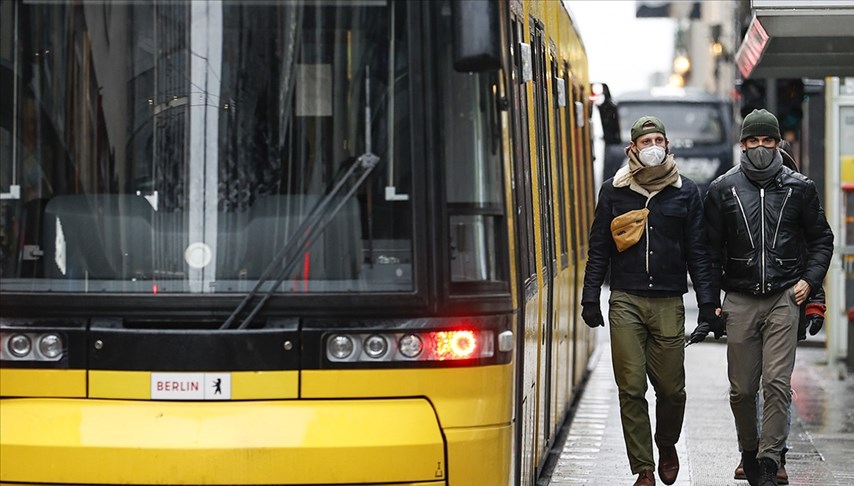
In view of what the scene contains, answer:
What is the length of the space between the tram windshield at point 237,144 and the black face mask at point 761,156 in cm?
283

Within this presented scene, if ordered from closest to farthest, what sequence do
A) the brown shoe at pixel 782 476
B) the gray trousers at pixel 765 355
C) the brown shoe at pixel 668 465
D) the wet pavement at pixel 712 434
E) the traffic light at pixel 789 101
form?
the gray trousers at pixel 765 355
the brown shoe at pixel 668 465
the brown shoe at pixel 782 476
the wet pavement at pixel 712 434
the traffic light at pixel 789 101

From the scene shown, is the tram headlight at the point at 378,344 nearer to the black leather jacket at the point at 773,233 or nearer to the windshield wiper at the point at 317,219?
the windshield wiper at the point at 317,219

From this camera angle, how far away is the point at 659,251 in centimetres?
840

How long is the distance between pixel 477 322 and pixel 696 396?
795 centimetres

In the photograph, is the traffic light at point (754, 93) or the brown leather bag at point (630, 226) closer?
the brown leather bag at point (630, 226)

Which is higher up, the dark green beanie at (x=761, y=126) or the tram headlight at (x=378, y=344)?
the dark green beanie at (x=761, y=126)

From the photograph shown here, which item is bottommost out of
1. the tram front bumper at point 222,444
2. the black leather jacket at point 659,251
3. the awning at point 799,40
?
the tram front bumper at point 222,444

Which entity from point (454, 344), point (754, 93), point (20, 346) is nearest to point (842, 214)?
point (754, 93)

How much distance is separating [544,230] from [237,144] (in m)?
2.85

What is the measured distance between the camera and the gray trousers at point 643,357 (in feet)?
27.6

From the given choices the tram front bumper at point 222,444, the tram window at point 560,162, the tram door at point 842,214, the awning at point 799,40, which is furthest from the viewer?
the tram door at point 842,214

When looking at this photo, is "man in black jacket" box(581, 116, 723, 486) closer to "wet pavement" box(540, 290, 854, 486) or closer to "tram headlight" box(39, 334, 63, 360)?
"wet pavement" box(540, 290, 854, 486)

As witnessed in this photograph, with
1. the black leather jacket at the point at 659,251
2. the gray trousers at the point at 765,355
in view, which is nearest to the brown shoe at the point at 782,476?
the gray trousers at the point at 765,355

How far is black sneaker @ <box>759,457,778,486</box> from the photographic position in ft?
27.7
